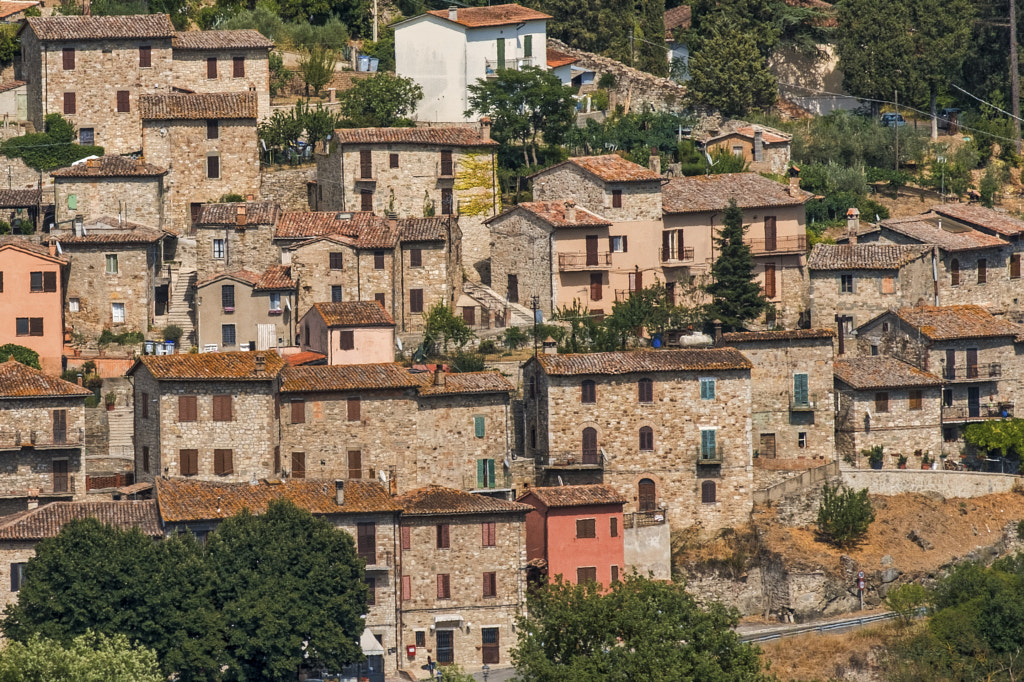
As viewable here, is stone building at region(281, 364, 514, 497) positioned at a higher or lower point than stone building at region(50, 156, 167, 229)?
lower

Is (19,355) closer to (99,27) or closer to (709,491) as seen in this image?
(99,27)

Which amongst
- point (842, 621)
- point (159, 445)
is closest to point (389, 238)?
point (159, 445)

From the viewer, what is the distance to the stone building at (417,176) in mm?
92875

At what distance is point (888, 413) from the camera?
282 feet

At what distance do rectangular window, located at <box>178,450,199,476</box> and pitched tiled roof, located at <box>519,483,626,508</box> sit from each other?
1143 cm

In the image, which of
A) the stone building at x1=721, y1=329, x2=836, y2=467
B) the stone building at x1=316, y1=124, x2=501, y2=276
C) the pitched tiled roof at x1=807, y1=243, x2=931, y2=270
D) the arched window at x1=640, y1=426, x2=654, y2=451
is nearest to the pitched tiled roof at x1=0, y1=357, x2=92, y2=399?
the stone building at x1=316, y1=124, x2=501, y2=276

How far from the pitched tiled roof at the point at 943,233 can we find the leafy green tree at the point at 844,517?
545 inches

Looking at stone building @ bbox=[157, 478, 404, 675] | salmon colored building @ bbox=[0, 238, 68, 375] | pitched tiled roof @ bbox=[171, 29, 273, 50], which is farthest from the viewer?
pitched tiled roof @ bbox=[171, 29, 273, 50]

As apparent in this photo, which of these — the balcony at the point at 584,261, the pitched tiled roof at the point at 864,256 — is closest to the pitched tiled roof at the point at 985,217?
the pitched tiled roof at the point at 864,256

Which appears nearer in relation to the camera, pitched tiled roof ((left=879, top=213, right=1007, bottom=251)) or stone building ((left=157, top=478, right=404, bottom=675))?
stone building ((left=157, top=478, right=404, bottom=675))

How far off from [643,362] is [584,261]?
414 inches

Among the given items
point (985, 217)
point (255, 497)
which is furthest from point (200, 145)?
point (985, 217)

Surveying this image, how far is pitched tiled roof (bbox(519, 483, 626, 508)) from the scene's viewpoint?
7856cm

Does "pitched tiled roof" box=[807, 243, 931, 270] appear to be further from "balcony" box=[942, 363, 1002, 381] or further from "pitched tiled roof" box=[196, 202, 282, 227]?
"pitched tiled roof" box=[196, 202, 282, 227]
